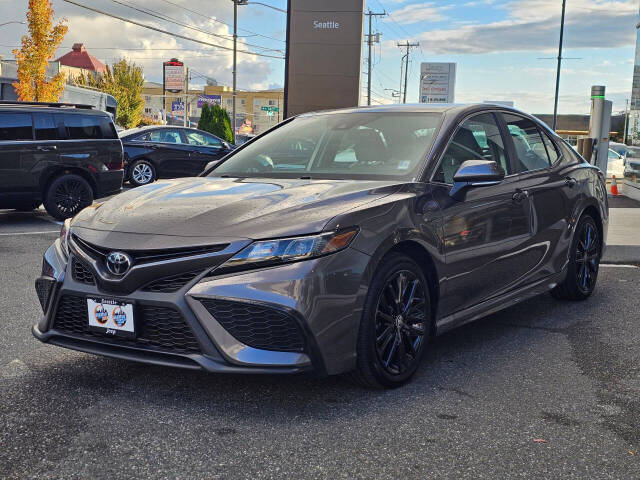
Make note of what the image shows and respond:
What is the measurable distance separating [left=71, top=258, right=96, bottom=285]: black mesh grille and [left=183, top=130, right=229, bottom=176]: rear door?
45.1 ft

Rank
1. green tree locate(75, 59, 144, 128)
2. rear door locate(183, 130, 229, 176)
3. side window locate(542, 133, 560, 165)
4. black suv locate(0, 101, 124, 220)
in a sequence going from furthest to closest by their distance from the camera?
green tree locate(75, 59, 144, 128) → rear door locate(183, 130, 229, 176) → black suv locate(0, 101, 124, 220) → side window locate(542, 133, 560, 165)

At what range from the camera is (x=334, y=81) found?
95.6 ft

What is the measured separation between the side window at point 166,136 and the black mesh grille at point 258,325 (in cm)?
1464

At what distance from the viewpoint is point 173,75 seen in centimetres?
8494

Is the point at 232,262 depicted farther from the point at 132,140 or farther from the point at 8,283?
the point at 132,140

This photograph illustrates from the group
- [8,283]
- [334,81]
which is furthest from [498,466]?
[334,81]

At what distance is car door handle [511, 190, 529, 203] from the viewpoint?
4.70 meters

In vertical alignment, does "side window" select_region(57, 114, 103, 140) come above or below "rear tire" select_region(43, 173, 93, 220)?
above

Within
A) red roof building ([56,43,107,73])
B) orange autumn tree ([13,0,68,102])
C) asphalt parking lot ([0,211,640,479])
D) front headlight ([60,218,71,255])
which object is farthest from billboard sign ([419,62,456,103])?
front headlight ([60,218,71,255])

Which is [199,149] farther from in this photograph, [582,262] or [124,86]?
[124,86]

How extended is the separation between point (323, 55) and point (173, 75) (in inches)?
2325

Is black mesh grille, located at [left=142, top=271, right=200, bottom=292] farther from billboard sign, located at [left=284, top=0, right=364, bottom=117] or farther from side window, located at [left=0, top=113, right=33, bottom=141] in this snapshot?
billboard sign, located at [left=284, top=0, right=364, bottom=117]

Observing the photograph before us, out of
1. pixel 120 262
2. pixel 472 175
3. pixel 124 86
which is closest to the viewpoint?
pixel 120 262

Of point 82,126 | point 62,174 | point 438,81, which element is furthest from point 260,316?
point 438,81
